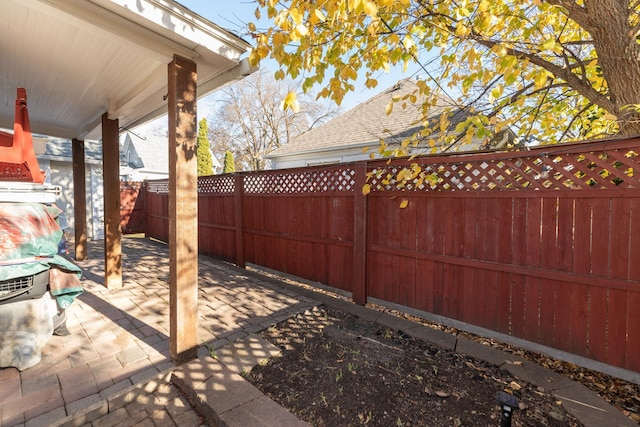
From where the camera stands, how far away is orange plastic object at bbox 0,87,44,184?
2.76 metres

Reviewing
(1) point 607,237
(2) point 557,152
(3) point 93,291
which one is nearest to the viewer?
(1) point 607,237

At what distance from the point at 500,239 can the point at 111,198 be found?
4914mm

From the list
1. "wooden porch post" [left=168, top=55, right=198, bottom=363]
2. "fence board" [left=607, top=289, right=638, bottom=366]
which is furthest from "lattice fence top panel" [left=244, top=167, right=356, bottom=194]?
"fence board" [left=607, top=289, right=638, bottom=366]

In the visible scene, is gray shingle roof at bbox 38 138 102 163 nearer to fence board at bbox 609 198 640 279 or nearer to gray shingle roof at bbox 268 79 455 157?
gray shingle roof at bbox 268 79 455 157

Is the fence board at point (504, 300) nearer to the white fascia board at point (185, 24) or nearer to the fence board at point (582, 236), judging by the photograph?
the fence board at point (582, 236)

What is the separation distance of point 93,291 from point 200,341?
2370mm

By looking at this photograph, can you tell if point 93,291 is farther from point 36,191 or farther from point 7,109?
point 7,109

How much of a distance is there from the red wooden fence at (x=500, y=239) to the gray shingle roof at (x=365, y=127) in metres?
3.81

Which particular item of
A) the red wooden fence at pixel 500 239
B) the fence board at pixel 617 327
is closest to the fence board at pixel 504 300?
the red wooden fence at pixel 500 239

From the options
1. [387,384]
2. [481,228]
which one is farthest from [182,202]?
[481,228]

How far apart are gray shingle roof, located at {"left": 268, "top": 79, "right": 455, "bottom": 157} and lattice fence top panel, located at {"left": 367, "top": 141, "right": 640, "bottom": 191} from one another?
398 cm

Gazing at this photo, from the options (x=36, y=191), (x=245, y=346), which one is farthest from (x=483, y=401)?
(x=36, y=191)

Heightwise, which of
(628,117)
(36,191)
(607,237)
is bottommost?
(607,237)

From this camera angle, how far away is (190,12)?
7.07 ft
